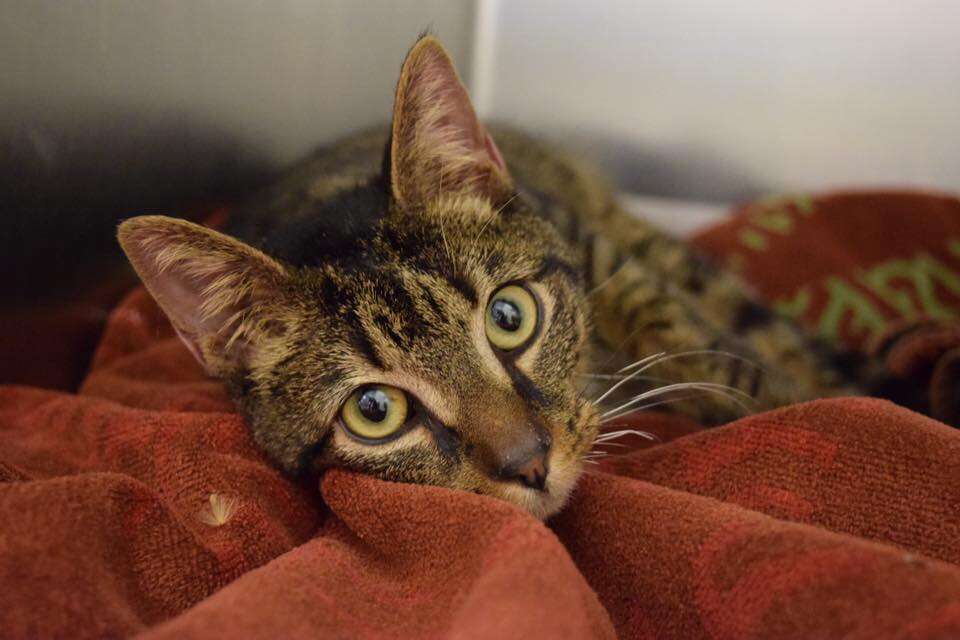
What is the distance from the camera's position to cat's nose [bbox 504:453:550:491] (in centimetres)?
94

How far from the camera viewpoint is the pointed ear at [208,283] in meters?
1.00

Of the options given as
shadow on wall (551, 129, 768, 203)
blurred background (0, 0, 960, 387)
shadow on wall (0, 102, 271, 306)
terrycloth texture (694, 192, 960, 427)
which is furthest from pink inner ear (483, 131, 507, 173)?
shadow on wall (551, 129, 768, 203)

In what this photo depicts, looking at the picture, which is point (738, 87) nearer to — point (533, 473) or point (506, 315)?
point (506, 315)

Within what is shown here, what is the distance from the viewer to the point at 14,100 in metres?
1.19

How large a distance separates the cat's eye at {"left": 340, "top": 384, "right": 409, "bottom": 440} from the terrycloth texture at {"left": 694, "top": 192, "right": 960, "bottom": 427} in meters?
1.24

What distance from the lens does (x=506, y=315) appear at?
3.61ft

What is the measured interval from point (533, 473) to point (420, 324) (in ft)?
0.84

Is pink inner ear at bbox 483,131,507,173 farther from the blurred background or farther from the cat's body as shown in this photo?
the blurred background

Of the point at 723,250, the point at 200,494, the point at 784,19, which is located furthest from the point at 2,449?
the point at 784,19

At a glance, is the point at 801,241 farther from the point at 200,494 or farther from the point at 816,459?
the point at 200,494

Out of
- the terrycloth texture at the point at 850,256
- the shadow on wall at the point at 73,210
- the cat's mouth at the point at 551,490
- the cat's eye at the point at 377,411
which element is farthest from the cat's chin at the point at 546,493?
the terrycloth texture at the point at 850,256

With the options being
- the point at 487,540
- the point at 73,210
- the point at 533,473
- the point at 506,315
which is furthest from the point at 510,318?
the point at 73,210

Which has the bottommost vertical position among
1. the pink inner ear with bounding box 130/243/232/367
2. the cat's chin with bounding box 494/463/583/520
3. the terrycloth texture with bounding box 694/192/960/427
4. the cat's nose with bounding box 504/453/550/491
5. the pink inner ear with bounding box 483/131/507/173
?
the terrycloth texture with bounding box 694/192/960/427

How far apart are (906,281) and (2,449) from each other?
2.07 m
